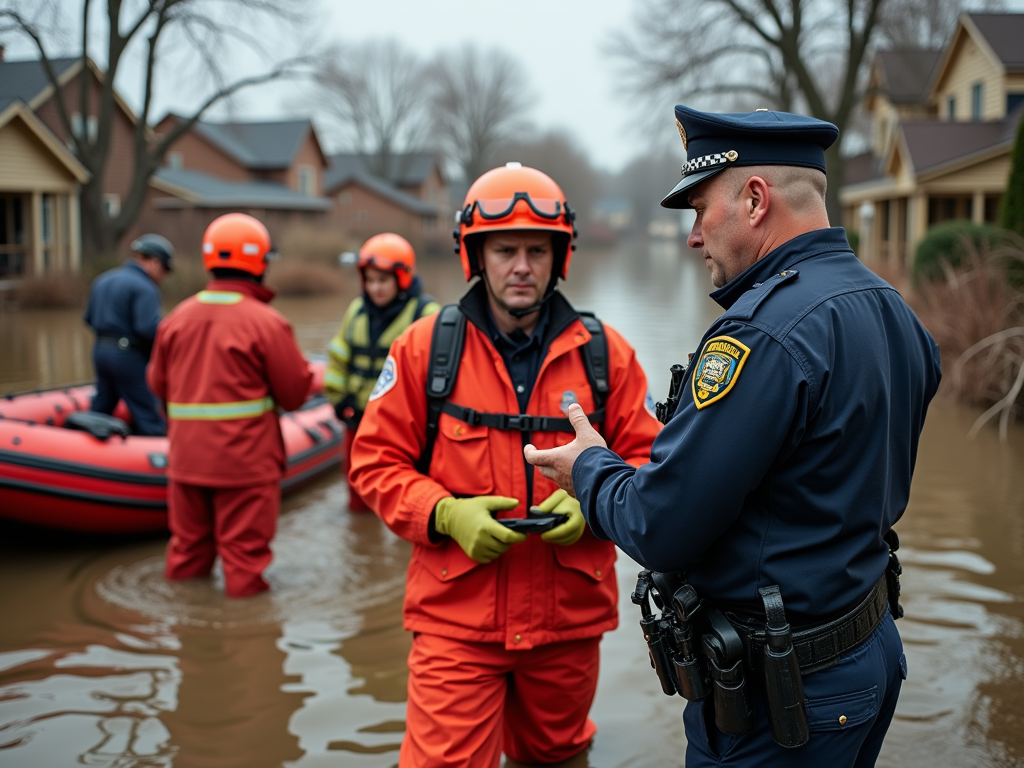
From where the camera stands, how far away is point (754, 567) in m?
2.19

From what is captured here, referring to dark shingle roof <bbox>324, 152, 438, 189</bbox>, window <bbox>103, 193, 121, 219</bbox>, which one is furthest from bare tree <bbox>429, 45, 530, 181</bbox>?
window <bbox>103, 193, 121, 219</bbox>

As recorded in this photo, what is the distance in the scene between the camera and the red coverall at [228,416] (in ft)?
18.7

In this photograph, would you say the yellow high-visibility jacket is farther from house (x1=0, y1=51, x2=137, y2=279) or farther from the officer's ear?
house (x1=0, y1=51, x2=137, y2=279)

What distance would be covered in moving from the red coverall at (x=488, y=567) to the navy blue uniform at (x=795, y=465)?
95 centimetres

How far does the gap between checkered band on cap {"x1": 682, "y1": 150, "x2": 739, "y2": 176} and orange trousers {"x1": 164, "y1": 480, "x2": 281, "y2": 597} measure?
4.13 meters

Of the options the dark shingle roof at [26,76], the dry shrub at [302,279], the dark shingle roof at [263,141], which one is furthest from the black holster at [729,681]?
the dark shingle roof at [263,141]

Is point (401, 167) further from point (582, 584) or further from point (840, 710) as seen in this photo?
point (840, 710)

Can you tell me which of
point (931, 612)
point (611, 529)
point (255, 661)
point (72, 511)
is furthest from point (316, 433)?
point (611, 529)

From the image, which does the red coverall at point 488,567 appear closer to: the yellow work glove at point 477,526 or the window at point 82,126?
the yellow work glove at point 477,526

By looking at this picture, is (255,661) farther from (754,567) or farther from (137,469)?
(754,567)

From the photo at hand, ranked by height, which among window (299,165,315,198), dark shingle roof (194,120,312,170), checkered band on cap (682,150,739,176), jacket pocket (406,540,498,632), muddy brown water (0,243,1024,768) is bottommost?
muddy brown water (0,243,1024,768)

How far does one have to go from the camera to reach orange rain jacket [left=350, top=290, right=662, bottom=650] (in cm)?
319

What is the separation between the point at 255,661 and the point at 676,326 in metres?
17.3

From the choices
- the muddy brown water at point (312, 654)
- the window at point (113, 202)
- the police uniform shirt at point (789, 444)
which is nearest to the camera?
the police uniform shirt at point (789, 444)
